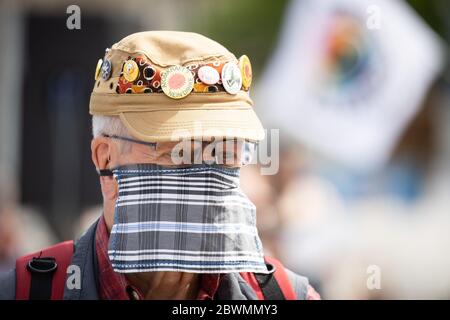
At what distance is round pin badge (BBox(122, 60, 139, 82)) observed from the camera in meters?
2.99

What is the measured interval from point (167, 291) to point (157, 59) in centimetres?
78

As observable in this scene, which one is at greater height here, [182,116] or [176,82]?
[176,82]

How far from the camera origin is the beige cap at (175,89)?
2975 mm

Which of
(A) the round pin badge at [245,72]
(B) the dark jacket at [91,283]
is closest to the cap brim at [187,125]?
(A) the round pin badge at [245,72]

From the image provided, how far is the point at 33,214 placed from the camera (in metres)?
9.02

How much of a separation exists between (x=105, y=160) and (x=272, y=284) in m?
0.70

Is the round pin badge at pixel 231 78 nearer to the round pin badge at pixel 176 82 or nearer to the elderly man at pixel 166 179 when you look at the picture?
the elderly man at pixel 166 179

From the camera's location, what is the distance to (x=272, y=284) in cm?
318

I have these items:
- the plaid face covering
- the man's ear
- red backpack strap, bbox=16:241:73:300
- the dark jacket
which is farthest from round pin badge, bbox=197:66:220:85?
red backpack strap, bbox=16:241:73:300

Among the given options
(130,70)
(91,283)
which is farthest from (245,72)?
(91,283)

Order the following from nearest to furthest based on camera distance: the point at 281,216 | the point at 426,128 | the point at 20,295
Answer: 1. the point at 20,295
2. the point at 281,216
3. the point at 426,128

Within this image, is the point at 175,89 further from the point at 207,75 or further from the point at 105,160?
the point at 105,160

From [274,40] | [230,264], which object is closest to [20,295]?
[230,264]

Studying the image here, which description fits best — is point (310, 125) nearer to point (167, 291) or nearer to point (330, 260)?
point (330, 260)
